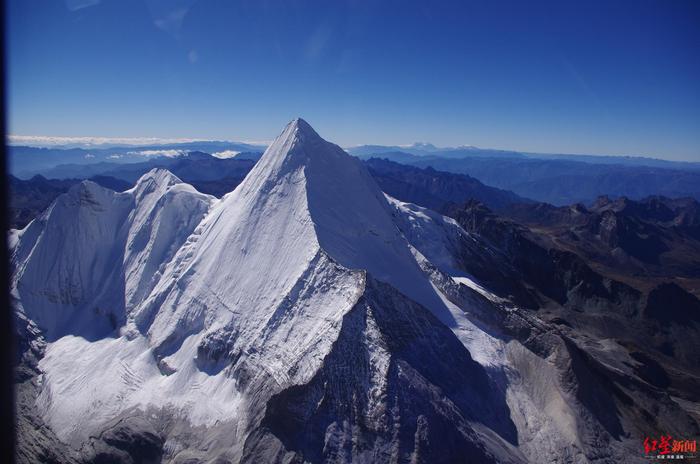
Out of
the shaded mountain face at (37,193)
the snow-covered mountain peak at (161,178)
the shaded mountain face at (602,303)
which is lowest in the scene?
the shaded mountain face at (602,303)

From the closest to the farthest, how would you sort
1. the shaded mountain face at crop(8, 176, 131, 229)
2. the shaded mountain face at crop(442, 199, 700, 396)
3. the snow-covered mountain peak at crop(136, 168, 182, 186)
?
the snow-covered mountain peak at crop(136, 168, 182, 186), the shaded mountain face at crop(442, 199, 700, 396), the shaded mountain face at crop(8, 176, 131, 229)

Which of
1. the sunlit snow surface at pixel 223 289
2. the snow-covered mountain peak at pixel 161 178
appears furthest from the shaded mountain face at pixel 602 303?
the snow-covered mountain peak at pixel 161 178

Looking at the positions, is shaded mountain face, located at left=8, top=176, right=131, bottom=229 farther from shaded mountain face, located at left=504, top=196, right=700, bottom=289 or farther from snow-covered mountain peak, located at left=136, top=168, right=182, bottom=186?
shaded mountain face, located at left=504, top=196, right=700, bottom=289

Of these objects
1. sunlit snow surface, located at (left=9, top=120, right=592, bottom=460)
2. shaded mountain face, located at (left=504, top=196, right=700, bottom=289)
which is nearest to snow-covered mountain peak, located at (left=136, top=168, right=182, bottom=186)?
sunlit snow surface, located at (left=9, top=120, right=592, bottom=460)

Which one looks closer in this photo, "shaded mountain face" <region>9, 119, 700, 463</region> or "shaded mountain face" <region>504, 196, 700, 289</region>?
"shaded mountain face" <region>9, 119, 700, 463</region>

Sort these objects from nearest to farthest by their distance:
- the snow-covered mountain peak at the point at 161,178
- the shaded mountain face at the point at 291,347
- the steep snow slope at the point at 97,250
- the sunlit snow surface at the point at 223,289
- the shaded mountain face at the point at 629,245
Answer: the shaded mountain face at the point at 291,347 < the sunlit snow surface at the point at 223,289 < the steep snow slope at the point at 97,250 < the snow-covered mountain peak at the point at 161,178 < the shaded mountain face at the point at 629,245

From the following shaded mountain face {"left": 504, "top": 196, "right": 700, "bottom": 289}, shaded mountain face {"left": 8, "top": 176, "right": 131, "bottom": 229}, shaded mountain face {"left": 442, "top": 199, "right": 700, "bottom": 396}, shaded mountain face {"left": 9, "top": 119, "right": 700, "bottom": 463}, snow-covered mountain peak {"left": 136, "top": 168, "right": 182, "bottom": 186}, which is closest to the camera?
shaded mountain face {"left": 9, "top": 119, "right": 700, "bottom": 463}

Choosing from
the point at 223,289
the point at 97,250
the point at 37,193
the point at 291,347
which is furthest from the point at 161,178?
the point at 37,193

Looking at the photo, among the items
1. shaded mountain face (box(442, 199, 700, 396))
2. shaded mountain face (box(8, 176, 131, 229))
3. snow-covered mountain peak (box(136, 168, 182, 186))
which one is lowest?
shaded mountain face (box(442, 199, 700, 396))

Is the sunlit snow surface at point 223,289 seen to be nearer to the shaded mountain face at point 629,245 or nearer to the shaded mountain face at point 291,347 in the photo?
the shaded mountain face at point 291,347

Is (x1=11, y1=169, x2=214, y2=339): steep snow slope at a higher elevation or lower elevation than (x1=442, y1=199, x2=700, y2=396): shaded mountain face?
higher
